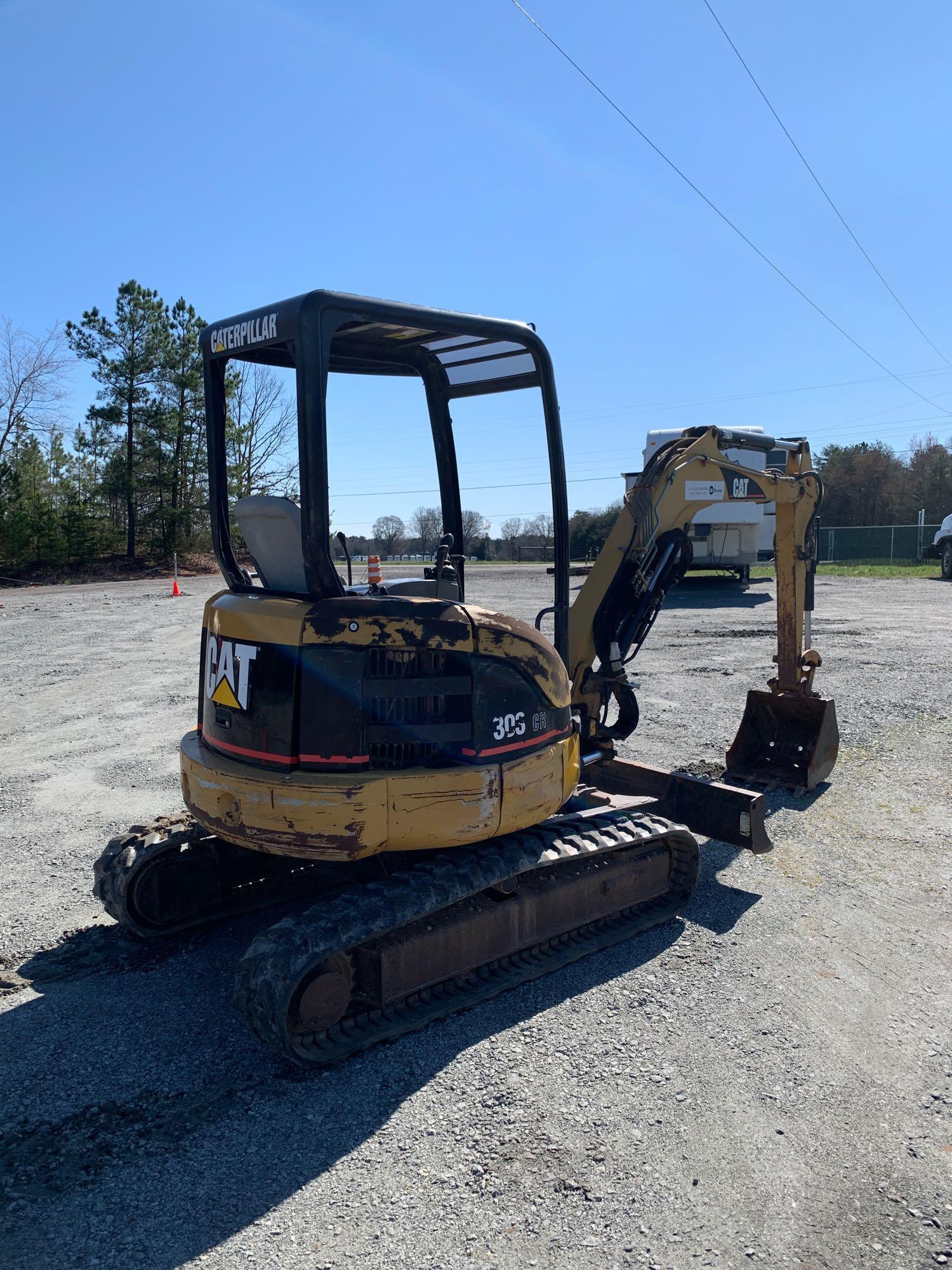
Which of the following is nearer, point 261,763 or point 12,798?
point 261,763

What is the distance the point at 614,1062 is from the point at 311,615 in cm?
Answer: 210

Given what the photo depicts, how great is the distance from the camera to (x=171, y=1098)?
340 centimetres

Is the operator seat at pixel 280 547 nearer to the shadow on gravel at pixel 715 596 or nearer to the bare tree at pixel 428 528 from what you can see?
the bare tree at pixel 428 528

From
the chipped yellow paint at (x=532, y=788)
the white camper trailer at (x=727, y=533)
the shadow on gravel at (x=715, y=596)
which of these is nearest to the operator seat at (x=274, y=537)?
the chipped yellow paint at (x=532, y=788)

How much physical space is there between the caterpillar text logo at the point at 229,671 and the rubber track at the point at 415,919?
36.2 inches

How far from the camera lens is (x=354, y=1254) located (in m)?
2.67

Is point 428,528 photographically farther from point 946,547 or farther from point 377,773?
point 946,547

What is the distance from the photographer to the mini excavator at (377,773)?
3.58 meters

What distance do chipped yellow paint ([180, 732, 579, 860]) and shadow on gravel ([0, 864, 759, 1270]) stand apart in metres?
0.80

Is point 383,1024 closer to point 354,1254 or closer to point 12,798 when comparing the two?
point 354,1254

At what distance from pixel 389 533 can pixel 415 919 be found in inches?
71.7

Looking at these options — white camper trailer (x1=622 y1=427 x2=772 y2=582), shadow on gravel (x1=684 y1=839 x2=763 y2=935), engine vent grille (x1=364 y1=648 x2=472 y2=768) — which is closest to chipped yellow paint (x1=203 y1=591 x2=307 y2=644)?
engine vent grille (x1=364 y1=648 x2=472 y2=768)

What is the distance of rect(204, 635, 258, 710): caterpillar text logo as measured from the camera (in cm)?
377

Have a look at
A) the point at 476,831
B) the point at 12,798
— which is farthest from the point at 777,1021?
the point at 12,798
